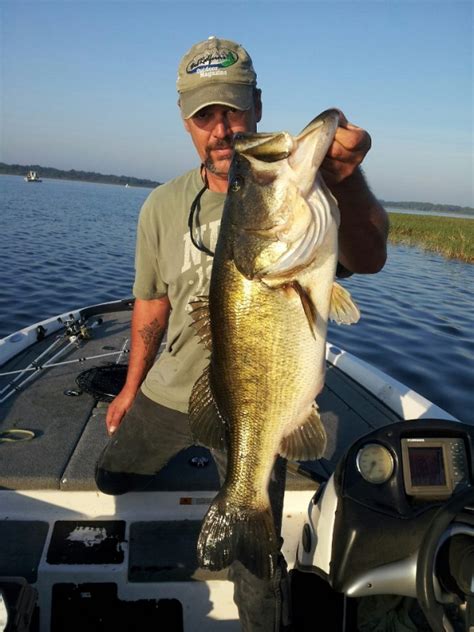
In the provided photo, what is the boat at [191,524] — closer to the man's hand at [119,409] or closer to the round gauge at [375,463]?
the round gauge at [375,463]

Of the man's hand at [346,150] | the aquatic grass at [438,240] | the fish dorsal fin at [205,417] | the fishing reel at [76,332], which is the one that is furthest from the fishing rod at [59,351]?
the aquatic grass at [438,240]

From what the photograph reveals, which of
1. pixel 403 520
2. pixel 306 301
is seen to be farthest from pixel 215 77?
pixel 403 520

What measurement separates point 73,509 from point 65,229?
26.8 meters

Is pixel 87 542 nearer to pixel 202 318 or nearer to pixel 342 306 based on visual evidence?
pixel 202 318

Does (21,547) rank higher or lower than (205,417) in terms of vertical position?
lower

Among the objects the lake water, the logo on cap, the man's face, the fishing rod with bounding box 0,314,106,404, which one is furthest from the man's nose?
the lake water

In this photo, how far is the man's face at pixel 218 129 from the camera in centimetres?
308

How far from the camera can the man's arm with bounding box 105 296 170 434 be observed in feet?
12.3

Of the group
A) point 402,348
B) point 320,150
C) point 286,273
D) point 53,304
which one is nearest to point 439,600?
point 286,273

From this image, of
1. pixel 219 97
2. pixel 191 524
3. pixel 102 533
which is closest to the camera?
pixel 219 97

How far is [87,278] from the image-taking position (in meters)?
16.8

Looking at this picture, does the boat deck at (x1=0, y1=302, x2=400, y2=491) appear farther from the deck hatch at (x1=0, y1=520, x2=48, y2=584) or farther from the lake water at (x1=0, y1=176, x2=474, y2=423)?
the lake water at (x1=0, y1=176, x2=474, y2=423)

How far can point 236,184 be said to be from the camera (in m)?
2.13

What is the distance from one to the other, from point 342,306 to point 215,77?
166cm
